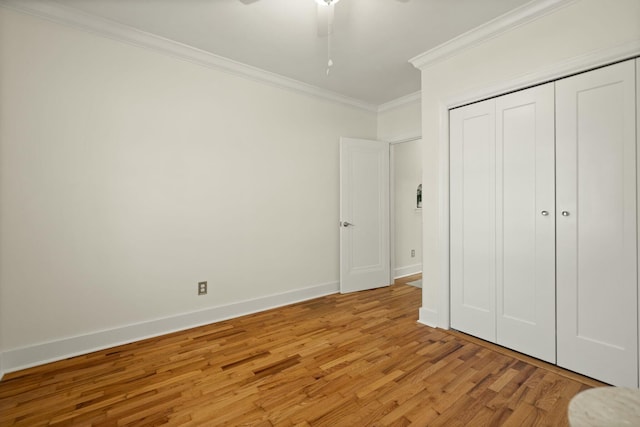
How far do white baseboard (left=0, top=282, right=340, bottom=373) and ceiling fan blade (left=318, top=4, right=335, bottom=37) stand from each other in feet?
8.91

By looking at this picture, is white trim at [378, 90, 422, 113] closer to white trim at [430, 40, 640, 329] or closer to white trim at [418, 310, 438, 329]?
white trim at [430, 40, 640, 329]

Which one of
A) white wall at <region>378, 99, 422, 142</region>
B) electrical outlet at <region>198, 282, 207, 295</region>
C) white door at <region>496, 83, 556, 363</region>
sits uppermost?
white wall at <region>378, 99, 422, 142</region>

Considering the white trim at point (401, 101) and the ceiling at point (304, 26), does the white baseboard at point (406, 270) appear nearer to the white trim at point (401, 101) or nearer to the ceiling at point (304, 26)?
the white trim at point (401, 101)

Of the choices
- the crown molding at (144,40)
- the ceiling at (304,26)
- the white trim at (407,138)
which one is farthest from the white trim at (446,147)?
the crown molding at (144,40)

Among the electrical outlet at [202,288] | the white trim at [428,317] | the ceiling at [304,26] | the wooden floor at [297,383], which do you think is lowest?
the wooden floor at [297,383]

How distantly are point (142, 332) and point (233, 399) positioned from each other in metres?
1.34

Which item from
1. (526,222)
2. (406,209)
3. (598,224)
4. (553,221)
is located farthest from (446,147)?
(406,209)

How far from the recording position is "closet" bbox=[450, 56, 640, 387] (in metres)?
1.85

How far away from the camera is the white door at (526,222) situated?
215 centimetres

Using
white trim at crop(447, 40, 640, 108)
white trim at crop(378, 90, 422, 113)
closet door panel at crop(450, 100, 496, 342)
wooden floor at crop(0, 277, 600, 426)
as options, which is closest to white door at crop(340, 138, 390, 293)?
white trim at crop(378, 90, 422, 113)

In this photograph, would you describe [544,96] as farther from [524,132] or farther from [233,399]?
[233,399]

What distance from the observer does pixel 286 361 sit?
2.22 m

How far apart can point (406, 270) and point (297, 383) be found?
3.45m

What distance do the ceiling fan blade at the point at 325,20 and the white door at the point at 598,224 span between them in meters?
1.74
